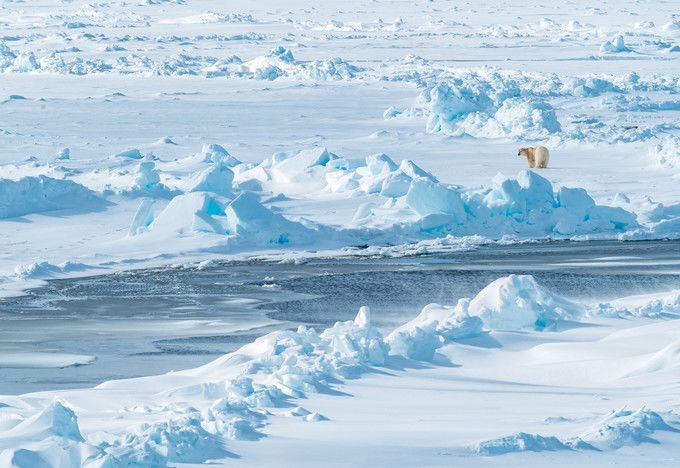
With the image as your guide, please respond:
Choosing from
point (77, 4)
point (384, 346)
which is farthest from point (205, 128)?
point (77, 4)

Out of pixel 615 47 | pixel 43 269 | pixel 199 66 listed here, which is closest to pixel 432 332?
pixel 43 269

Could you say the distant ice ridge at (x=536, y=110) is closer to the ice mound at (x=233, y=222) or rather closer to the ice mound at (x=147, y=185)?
the ice mound at (x=147, y=185)

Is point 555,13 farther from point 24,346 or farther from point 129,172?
point 24,346

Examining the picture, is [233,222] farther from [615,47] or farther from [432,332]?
[615,47]

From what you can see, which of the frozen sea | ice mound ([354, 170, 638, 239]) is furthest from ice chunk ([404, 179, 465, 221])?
the frozen sea

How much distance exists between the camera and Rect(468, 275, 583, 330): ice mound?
324 inches

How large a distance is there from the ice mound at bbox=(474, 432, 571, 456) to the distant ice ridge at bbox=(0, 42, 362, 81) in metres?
29.0

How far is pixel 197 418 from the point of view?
5.41m

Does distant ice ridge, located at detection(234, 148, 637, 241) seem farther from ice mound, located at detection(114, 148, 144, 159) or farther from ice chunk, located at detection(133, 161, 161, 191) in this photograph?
ice mound, located at detection(114, 148, 144, 159)

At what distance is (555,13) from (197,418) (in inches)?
2109

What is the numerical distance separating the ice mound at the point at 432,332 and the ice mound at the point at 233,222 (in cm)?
560

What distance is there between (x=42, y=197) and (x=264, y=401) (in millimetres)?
9894

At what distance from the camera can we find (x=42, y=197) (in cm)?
1527

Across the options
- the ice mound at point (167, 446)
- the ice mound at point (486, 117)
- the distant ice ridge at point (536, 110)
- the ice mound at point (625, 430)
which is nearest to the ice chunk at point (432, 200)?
the distant ice ridge at point (536, 110)
